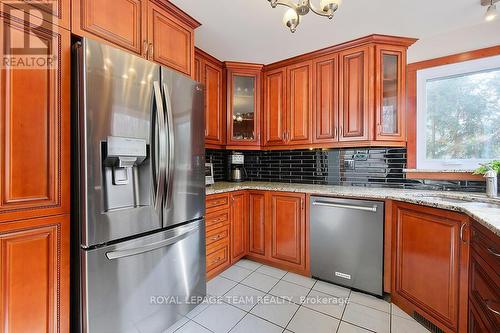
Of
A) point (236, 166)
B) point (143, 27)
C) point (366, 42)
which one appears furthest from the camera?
point (236, 166)

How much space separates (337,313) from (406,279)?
1.93 ft

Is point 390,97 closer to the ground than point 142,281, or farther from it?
farther from it

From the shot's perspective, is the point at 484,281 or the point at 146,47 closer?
the point at 484,281

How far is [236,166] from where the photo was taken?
10.0ft

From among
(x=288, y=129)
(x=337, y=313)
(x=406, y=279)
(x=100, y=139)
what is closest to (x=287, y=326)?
(x=337, y=313)

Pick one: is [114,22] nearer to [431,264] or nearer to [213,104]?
[213,104]

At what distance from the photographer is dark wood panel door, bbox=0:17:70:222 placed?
0.97 m

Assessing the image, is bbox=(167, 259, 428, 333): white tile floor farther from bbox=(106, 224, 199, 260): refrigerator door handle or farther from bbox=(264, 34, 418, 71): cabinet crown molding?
bbox=(264, 34, 418, 71): cabinet crown molding

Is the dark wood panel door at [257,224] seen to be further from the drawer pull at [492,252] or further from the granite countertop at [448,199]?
the drawer pull at [492,252]

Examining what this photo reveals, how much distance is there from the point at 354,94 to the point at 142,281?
2.36 m

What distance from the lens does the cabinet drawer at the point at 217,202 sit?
6.76ft

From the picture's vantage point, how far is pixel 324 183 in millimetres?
2680

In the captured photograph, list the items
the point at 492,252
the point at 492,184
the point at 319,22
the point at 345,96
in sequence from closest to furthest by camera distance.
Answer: the point at 492,252 < the point at 492,184 < the point at 319,22 < the point at 345,96

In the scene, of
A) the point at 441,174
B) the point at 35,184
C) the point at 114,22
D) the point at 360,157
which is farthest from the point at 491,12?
the point at 35,184
